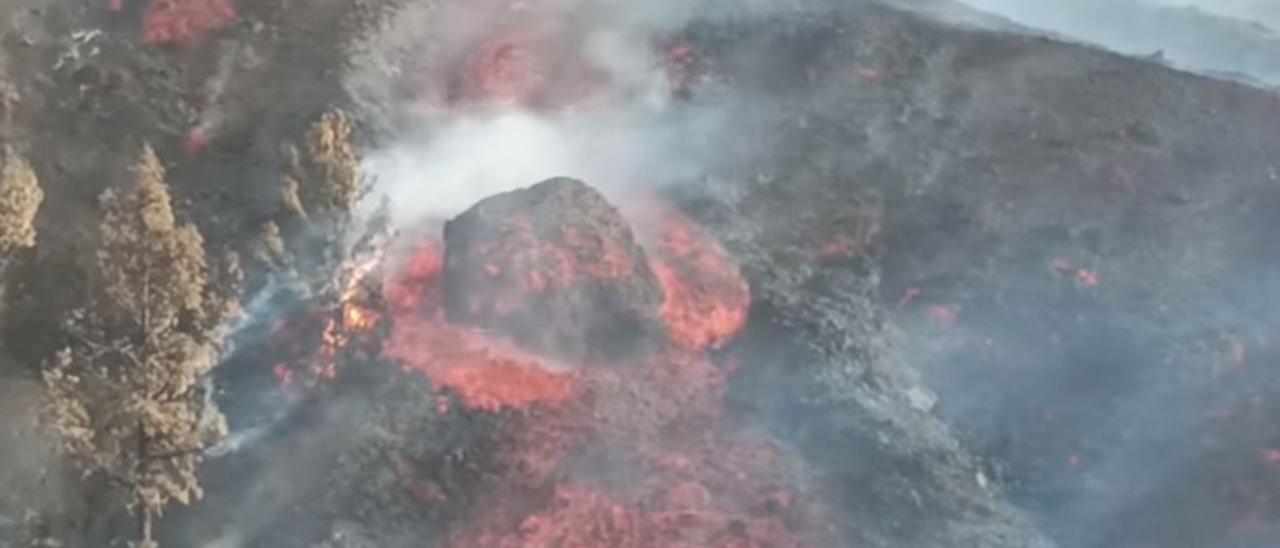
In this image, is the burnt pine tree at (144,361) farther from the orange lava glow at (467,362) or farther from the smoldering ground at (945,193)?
the orange lava glow at (467,362)

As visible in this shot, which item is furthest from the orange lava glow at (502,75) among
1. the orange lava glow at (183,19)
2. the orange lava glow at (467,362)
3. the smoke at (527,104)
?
the orange lava glow at (467,362)

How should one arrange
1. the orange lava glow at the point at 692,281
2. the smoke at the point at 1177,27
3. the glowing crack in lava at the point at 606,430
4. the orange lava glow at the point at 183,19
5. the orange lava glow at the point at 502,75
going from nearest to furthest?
1. the glowing crack in lava at the point at 606,430
2. the orange lava glow at the point at 692,281
3. the orange lava glow at the point at 502,75
4. the orange lava glow at the point at 183,19
5. the smoke at the point at 1177,27

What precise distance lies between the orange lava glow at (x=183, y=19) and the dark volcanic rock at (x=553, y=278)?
6.09m

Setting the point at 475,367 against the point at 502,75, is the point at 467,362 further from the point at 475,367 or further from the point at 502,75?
the point at 502,75

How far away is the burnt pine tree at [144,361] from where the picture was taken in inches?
454

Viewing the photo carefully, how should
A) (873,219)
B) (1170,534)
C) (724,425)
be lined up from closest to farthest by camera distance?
(1170,534) → (724,425) → (873,219)

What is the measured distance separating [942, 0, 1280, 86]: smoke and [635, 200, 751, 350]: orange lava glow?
9.08 m

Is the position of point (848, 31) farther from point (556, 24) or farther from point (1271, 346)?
point (1271, 346)

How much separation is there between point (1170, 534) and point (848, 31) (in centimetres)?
918

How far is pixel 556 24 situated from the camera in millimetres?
21672

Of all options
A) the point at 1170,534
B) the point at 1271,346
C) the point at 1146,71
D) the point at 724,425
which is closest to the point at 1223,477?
the point at 1170,534

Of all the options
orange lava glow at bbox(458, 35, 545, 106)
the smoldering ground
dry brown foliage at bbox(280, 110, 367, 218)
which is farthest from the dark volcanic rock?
orange lava glow at bbox(458, 35, 545, 106)

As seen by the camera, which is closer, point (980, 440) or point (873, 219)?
point (980, 440)

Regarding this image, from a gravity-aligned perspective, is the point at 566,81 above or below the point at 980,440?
above
